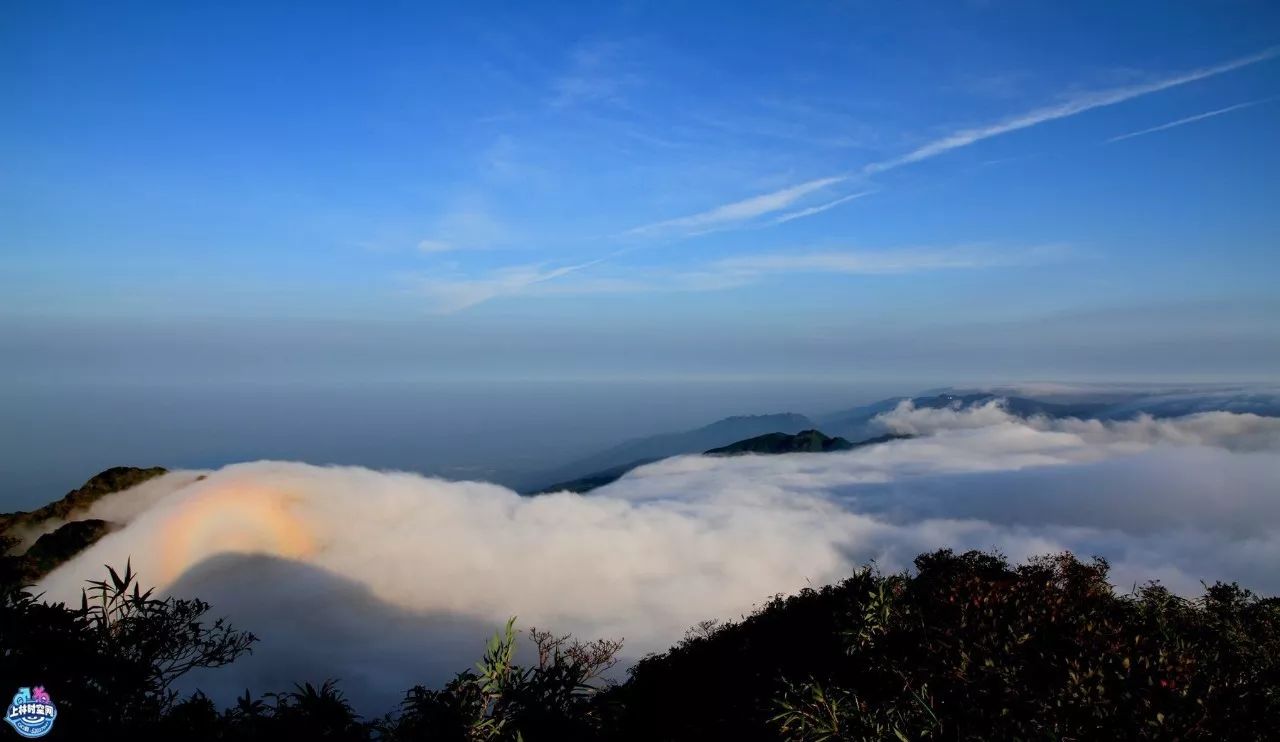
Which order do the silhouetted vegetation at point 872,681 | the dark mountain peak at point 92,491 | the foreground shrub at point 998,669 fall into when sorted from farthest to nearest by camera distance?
the dark mountain peak at point 92,491, the silhouetted vegetation at point 872,681, the foreground shrub at point 998,669

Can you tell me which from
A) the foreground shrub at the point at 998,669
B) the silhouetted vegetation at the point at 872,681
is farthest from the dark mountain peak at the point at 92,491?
the foreground shrub at the point at 998,669

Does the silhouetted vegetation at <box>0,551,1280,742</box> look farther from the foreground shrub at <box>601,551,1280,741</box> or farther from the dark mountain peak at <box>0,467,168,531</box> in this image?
the dark mountain peak at <box>0,467,168,531</box>

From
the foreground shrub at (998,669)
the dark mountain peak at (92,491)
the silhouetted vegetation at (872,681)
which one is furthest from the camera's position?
the dark mountain peak at (92,491)

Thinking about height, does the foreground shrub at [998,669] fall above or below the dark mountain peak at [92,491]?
above

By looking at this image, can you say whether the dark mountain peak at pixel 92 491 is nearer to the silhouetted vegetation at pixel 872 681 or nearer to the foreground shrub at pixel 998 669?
the silhouetted vegetation at pixel 872 681

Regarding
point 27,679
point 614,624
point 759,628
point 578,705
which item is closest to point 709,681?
point 759,628

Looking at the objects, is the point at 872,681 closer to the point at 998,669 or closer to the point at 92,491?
the point at 998,669

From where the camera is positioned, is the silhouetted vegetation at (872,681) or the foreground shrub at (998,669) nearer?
the foreground shrub at (998,669)

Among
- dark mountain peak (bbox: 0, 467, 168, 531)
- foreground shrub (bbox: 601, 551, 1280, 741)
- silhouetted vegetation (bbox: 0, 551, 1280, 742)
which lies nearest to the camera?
foreground shrub (bbox: 601, 551, 1280, 741)

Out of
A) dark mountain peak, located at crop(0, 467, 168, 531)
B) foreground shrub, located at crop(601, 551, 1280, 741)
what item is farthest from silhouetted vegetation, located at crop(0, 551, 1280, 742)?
dark mountain peak, located at crop(0, 467, 168, 531)
